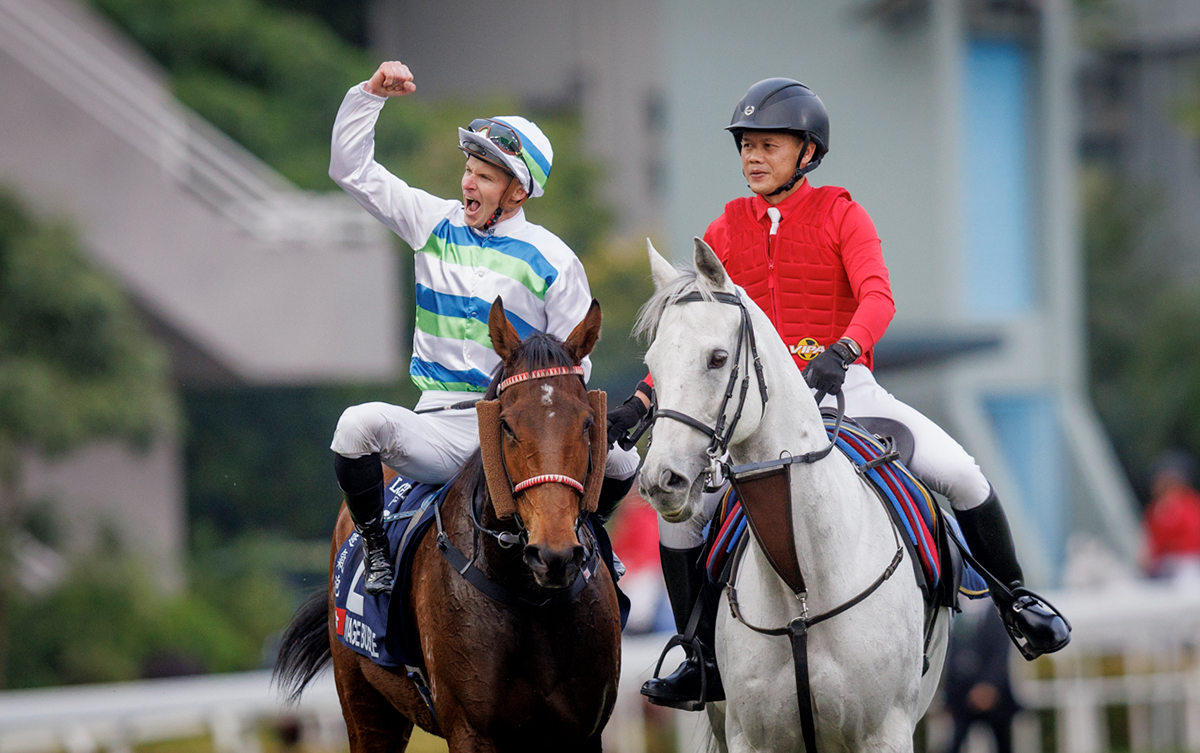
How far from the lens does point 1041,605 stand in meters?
4.85

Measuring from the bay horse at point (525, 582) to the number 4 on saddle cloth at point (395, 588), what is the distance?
0.05 metres

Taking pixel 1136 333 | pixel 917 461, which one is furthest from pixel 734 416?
pixel 1136 333

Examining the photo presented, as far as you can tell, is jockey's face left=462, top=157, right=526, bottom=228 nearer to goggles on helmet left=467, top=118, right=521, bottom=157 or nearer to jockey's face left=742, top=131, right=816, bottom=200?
goggles on helmet left=467, top=118, right=521, bottom=157

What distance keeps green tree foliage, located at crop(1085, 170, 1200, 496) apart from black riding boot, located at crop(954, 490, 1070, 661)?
21647 mm

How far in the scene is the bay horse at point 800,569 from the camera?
4008 millimetres

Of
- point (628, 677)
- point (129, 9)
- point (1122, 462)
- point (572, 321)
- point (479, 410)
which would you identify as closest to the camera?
point (479, 410)

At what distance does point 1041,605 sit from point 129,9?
17978 mm

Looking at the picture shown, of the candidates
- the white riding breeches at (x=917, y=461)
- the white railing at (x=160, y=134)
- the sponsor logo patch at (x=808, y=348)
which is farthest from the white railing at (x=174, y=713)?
the white railing at (x=160, y=134)

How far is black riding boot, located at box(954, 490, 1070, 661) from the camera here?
4742 mm

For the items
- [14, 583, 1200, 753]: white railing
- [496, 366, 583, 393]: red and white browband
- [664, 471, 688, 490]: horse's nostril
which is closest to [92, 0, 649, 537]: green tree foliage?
[14, 583, 1200, 753]: white railing

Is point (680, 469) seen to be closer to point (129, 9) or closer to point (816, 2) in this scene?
point (816, 2)

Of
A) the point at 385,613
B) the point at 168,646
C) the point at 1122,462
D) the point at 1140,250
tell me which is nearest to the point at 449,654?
the point at 385,613

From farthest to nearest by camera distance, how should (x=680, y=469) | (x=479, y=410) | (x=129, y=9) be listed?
(x=129, y=9) → (x=479, y=410) → (x=680, y=469)

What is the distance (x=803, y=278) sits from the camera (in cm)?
474
